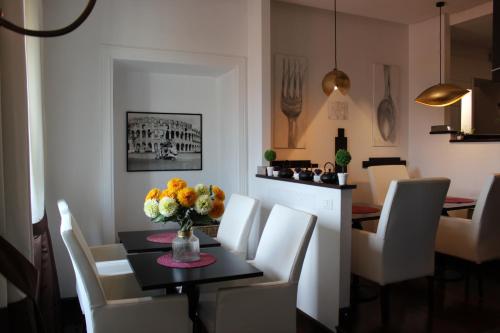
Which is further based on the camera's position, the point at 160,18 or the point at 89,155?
the point at 160,18

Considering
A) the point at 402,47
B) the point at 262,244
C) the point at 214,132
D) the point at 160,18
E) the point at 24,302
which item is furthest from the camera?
the point at 402,47

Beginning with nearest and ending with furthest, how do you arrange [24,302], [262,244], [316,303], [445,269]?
1. [24,302]
2. [262,244]
3. [316,303]
4. [445,269]

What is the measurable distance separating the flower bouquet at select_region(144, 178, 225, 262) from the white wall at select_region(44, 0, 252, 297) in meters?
1.59

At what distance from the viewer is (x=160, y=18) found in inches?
151

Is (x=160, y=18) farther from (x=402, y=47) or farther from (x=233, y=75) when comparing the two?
(x=402, y=47)

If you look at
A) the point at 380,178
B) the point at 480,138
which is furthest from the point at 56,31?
the point at 480,138

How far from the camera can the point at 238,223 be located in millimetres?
3160

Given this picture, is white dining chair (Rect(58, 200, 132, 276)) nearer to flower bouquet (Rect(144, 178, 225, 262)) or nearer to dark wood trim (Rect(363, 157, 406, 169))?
flower bouquet (Rect(144, 178, 225, 262))

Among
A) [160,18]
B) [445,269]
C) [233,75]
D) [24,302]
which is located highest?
[160,18]

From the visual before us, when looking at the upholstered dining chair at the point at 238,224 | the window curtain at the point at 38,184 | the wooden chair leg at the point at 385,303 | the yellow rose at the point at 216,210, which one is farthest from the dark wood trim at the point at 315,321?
the window curtain at the point at 38,184

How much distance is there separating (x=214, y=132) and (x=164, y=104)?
0.65m

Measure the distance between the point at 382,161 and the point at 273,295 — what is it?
3328mm

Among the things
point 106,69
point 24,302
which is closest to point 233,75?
point 106,69

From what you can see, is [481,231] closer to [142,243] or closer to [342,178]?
[342,178]
